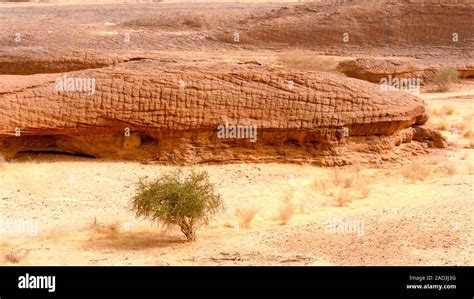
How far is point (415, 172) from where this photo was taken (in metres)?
14.0

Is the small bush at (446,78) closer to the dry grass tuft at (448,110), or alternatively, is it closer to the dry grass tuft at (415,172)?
the dry grass tuft at (448,110)

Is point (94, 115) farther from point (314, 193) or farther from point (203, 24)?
point (203, 24)

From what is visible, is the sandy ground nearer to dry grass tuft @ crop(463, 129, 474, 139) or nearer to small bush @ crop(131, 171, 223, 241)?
small bush @ crop(131, 171, 223, 241)

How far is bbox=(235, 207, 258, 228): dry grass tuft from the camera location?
11570 millimetres

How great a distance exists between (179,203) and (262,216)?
1.56 meters

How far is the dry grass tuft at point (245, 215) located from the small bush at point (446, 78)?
42.3 ft

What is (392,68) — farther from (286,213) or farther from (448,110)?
(286,213)

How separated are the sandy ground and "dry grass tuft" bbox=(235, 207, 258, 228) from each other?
0.17 feet

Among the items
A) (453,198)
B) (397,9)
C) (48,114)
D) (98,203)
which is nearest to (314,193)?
(453,198)

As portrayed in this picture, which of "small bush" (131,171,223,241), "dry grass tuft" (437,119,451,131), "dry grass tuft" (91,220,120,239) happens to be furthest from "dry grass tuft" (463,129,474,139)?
"dry grass tuft" (91,220,120,239)

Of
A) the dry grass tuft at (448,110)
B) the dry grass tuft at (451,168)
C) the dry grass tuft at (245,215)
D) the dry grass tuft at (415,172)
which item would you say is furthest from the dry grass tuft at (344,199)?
the dry grass tuft at (448,110)

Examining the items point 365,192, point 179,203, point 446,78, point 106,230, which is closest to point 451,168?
point 365,192

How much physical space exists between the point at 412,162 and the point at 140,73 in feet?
14.1

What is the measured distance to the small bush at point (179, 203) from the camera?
10.9 m
